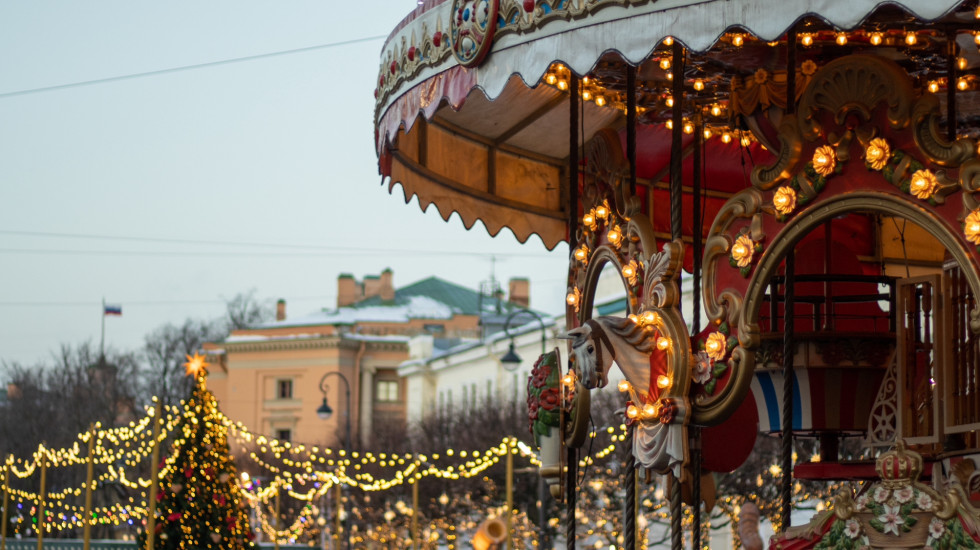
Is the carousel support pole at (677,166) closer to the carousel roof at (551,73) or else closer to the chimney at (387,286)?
the carousel roof at (551,73)

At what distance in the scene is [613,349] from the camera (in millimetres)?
10164

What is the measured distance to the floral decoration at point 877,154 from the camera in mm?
9406

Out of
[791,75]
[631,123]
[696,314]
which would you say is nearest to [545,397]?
[696,314]

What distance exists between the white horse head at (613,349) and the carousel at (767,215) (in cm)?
1

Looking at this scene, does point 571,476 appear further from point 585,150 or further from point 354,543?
point 354,543

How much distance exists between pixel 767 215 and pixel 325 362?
81.5 m

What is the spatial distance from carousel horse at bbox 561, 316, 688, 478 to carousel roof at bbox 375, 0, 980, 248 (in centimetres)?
149

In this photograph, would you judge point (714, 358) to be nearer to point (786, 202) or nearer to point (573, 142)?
point (786, 202)

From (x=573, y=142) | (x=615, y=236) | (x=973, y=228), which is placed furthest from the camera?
(x=573, y=142)

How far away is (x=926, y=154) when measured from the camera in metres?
9.24

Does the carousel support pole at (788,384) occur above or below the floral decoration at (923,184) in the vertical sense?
below

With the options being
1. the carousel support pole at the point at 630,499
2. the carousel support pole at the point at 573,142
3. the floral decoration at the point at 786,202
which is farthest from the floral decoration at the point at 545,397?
the floral decoration at the point at 786,202

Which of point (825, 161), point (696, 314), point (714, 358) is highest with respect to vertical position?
point (825, 161)

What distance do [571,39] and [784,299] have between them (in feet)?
10.2
